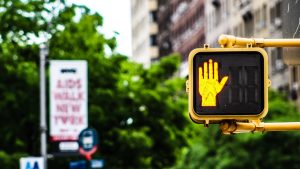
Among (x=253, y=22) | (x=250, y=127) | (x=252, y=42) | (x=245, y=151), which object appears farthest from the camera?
(x=253, y=22)

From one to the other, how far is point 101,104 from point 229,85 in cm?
4350

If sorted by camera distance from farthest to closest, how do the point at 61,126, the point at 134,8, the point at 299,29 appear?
1. the point at 134,8
2. the point at 61,126
3. the point at 299,29

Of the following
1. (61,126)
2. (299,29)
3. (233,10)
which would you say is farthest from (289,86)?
(299,29)

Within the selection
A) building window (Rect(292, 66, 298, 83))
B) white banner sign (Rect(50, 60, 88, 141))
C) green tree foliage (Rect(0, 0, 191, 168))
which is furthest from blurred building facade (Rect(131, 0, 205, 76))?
white banner sign (Rect(50, 60, 88, 141))

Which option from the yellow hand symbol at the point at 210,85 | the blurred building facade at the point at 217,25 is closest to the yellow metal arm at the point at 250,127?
the yellow hand symbol at the point at 210,85

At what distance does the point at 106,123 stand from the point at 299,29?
139 ft

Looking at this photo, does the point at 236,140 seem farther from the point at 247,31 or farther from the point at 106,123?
the point at 247,31

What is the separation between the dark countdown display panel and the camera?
1125 centimetres

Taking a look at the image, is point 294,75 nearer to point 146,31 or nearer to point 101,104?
point 101,104

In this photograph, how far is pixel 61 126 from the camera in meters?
39.5

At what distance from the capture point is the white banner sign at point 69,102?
39.3 metres

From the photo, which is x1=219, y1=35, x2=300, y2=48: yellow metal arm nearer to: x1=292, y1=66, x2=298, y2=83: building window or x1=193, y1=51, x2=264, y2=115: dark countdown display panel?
x1=193, y1=51, x2=264, y2=115: dark countdown display panel

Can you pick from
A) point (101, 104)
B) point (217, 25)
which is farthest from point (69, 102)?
point (217, 25)

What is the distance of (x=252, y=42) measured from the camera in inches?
461
